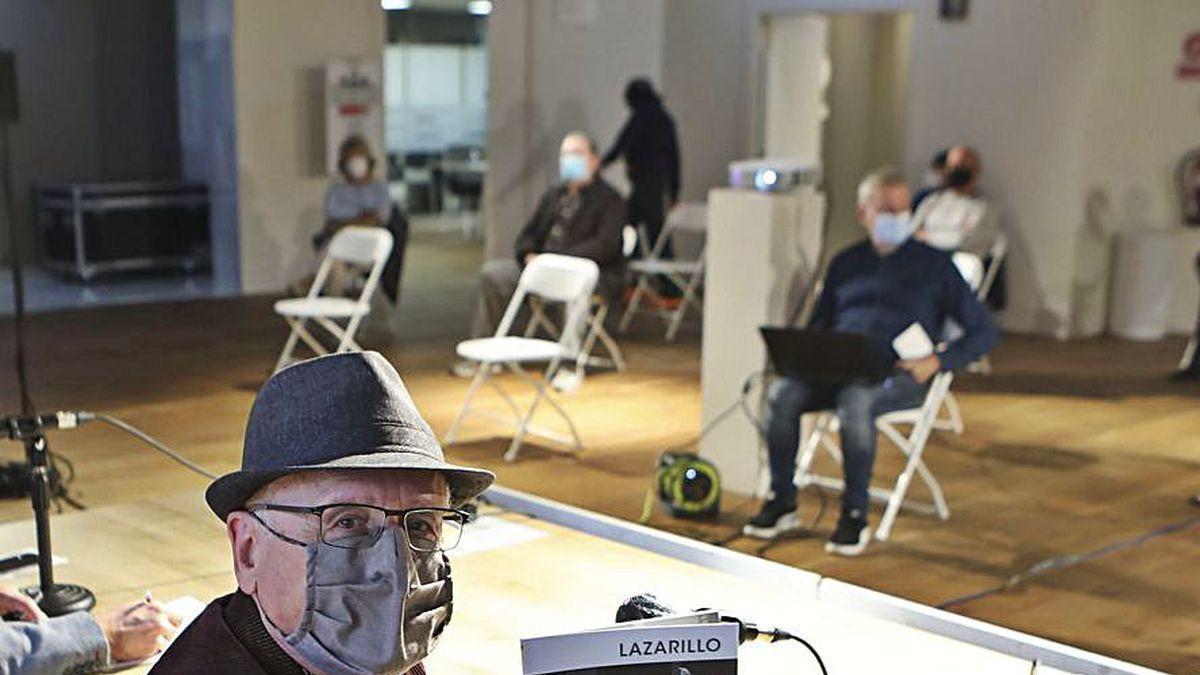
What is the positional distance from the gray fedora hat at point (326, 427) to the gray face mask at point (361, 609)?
9cm

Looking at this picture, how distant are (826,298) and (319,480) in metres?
4.12

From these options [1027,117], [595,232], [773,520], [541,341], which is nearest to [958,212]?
[1027,117]

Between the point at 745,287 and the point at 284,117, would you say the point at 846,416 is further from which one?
the point at 284,117

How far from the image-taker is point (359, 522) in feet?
5.27

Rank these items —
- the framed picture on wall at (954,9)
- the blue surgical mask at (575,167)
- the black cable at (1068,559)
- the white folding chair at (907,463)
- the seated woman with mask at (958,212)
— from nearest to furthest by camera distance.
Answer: the black cable at (1068,559) → the white folding chair at (907,463) → the blue surgical mask at (575,167) → the seated woman with mask at (958,212) → the framed picture on wall at (954,9)

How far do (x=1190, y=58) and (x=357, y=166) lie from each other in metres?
5.44

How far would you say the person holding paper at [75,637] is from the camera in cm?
212

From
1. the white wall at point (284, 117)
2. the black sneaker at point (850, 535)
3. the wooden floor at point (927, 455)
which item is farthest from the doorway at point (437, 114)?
the black sneaker at point (850, 535)

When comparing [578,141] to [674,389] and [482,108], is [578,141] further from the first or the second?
[482,108]

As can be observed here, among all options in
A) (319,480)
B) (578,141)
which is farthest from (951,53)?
(319,480)

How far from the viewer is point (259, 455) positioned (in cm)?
158

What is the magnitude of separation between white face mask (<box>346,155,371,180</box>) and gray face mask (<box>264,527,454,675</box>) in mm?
7781

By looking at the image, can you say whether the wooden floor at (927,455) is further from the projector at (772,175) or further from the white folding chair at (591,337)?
the projector at (772,175)

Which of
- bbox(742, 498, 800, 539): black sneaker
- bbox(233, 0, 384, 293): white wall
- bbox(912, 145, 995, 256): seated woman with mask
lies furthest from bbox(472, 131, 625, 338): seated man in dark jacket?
bbox(233, 0, 384, 293): white wall
